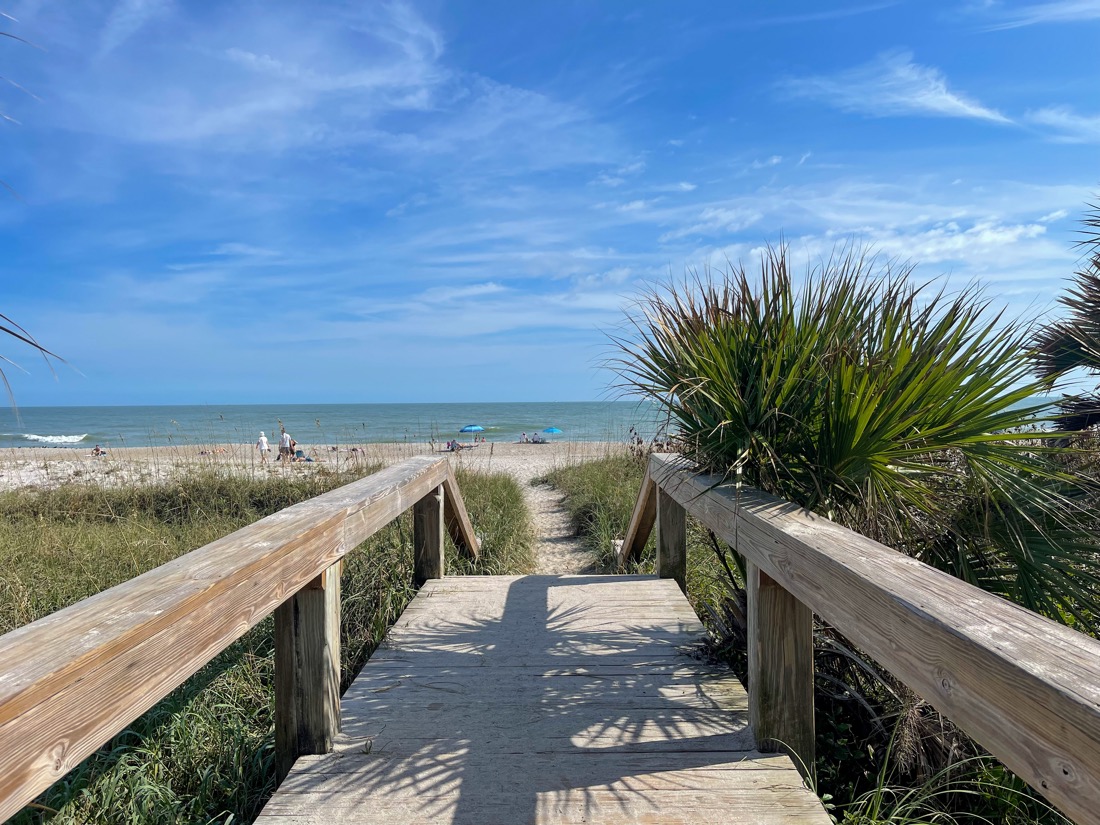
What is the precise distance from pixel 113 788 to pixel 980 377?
3.71 m

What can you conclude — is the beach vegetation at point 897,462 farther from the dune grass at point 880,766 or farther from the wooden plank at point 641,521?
the wooden plank at point 641,521

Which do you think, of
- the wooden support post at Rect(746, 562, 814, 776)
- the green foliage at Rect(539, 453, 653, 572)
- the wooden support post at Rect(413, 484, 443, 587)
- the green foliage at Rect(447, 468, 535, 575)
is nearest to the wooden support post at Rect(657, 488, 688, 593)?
the green foliage at Rect(539, 453, 653, 572)

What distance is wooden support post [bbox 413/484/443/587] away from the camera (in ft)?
16.1

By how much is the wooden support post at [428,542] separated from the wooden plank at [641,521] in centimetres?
158

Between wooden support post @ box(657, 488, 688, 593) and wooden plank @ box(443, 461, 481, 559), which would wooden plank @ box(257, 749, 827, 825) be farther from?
wooden plank @ box(443, 461, 481, 559)

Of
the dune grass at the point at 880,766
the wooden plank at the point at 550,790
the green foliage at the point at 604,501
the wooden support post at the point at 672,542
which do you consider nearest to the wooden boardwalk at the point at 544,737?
the wooden plank at the point at 550,790

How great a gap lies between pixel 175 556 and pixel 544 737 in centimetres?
447

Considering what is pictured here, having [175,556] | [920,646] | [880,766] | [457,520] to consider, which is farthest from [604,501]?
[920,646]

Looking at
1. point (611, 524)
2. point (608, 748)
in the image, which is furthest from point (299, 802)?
point (611, 524)

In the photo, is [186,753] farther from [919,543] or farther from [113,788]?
[919,543]

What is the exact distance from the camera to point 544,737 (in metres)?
2.61

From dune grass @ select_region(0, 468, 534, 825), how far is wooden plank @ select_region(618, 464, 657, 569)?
3.75 ft

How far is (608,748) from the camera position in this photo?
8.21 ft

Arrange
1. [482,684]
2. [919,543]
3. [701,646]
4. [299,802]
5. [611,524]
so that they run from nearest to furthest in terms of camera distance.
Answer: [299,802]
[919,543]
[482,684]
[701,646]
[611,524]
